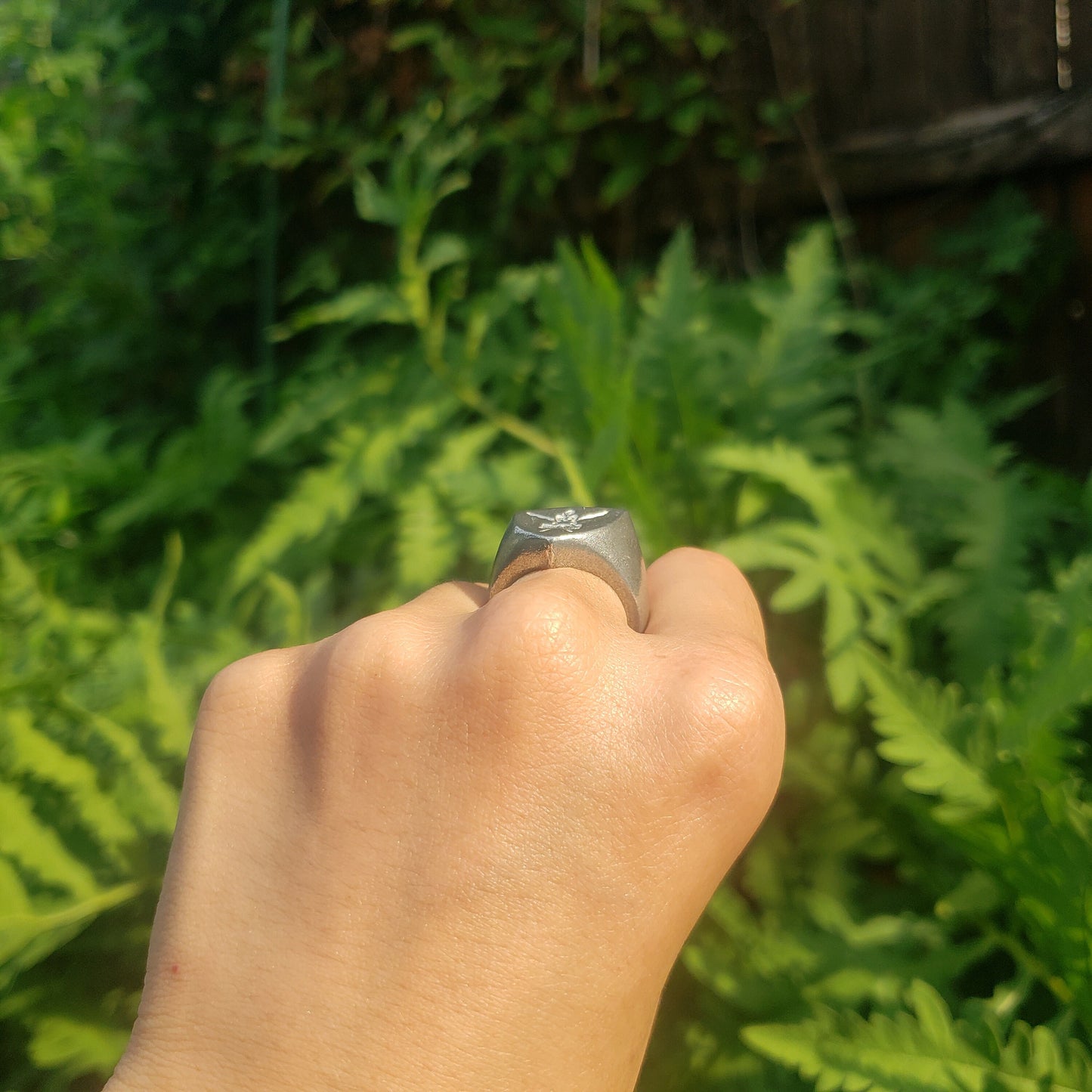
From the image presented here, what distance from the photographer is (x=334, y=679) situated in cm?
61

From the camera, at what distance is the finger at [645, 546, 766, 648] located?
69cm

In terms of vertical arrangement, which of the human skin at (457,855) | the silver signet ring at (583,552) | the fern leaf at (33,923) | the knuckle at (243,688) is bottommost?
the fern leaf at (33,923)

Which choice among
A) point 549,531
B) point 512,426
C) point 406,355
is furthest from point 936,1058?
point 406,355

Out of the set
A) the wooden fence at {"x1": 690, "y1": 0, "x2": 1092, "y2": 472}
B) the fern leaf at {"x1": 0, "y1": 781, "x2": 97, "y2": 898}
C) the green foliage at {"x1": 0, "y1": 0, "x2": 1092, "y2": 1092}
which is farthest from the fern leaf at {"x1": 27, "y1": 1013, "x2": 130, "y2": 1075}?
the wooden fence at {"x1": 690, "y1": 0, "x2": 1092, "y2": 472}

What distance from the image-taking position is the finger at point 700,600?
693mm

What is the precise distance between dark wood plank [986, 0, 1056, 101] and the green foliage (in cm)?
24

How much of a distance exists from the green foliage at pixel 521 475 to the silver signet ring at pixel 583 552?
0.39 meters

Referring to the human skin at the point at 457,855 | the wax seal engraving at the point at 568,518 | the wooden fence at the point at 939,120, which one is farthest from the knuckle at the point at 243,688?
the wooden fence at the point at 939,120

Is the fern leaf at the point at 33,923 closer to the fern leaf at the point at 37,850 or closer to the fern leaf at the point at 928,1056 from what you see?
the fern leaf at the point at 37,850

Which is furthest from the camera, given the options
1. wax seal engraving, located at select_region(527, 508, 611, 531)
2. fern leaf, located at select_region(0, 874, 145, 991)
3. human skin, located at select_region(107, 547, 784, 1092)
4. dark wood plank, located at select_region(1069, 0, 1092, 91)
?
dark wood plank, located at select_region(1069, 0, 1092, 91)

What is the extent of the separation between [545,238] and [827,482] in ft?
4.37

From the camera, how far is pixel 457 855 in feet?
1.80

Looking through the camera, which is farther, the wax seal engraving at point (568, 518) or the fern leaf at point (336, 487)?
the fern leaf at point (336, 487)

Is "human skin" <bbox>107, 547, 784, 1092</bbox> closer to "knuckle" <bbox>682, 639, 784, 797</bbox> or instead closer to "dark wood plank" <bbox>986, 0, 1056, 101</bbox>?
"knuckle" <bbox>682, 639, 784, 797</bbox>
